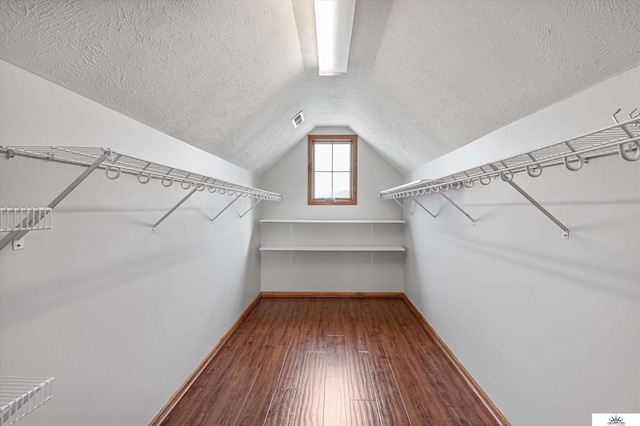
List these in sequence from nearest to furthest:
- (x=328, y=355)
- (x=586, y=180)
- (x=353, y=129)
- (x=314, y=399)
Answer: (x=586, y=180), (x=314, y=399), (x=328, y=355), (x=353, y=129)

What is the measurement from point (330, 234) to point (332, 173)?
89 centimetres

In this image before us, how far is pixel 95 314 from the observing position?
1.39 meters

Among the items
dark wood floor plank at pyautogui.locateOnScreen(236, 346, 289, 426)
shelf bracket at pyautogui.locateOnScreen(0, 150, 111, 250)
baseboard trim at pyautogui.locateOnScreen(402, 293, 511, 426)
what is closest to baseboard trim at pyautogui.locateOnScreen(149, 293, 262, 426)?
dark wood floor plank at pyautogui.locateOnScreen(236, 346, 289, 426)

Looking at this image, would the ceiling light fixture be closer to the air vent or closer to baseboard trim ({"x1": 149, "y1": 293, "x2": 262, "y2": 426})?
the air vent

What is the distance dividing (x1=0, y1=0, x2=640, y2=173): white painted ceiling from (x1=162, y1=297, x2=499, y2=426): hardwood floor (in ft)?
5.72

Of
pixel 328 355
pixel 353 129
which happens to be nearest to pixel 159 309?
pixel 328 355

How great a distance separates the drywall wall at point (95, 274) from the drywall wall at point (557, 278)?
78.5 inches

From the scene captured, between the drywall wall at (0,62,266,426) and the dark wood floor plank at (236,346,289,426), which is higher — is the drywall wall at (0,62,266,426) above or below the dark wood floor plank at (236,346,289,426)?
above

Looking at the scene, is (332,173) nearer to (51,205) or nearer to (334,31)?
(334,31)

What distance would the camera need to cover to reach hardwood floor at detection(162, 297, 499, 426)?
1.99 meters

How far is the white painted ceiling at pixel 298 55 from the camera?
105cm

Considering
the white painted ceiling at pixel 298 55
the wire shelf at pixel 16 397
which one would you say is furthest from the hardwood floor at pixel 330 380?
the white painted ceiling at pixel 298 55

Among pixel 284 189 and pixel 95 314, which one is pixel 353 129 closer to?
pixel 284 189

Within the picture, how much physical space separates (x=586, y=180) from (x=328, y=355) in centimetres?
225
